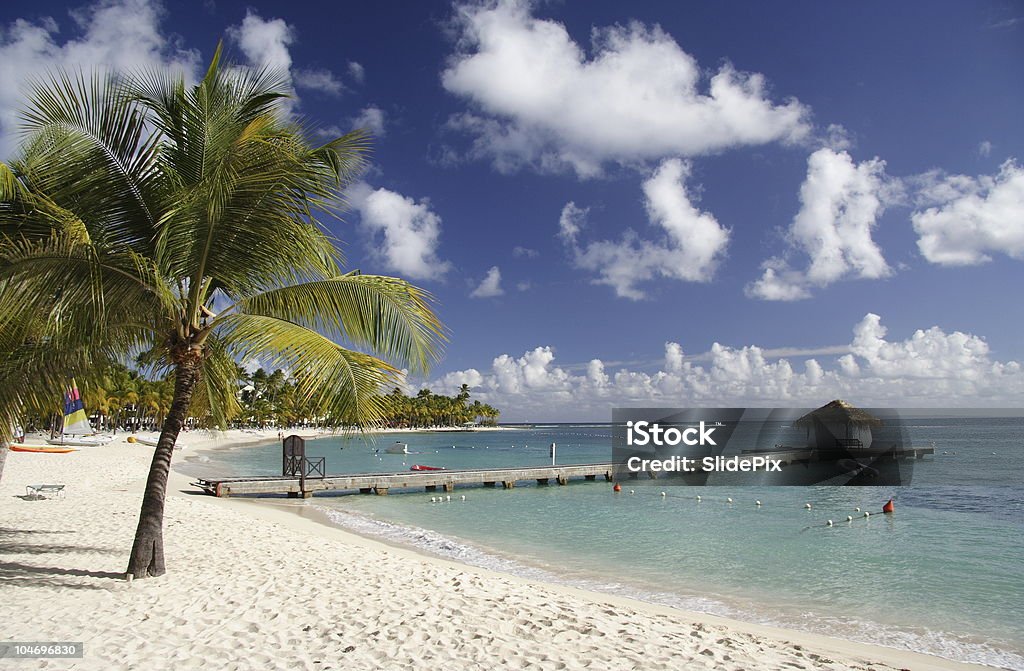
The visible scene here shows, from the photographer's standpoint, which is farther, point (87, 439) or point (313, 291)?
point (87, 439)

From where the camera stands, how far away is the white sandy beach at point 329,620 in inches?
212

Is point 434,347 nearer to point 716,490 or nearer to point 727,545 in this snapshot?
point 727,545

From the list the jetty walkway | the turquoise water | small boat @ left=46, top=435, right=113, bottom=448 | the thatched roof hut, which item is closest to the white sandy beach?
A: the turquoise water

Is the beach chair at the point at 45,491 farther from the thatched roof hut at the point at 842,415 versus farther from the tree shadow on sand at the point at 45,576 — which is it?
the thatched roof hut at the point at 842,415

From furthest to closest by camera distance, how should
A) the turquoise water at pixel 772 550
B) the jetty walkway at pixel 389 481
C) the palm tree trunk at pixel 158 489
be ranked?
the jetty walkway at pixel 389 481 → the turquoise water at pixel 772 550 → the palm tree trunk at pixel 158 489

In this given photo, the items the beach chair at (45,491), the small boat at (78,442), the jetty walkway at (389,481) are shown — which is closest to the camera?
the beach chair at (45,491)

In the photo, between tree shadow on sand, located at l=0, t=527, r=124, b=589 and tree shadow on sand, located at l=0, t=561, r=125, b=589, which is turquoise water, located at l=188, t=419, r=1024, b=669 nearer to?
tree shadow on sand, located at l=0, t=527, r=124, b=589


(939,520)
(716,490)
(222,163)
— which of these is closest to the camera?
(222,163)

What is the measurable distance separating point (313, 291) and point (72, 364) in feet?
10.4

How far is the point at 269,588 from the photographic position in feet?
25.1

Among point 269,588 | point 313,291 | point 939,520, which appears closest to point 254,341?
point 313,291

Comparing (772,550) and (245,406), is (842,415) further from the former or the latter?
(245,406)

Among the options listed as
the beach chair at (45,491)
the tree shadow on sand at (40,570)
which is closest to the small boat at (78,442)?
the beach chair at (45,491)

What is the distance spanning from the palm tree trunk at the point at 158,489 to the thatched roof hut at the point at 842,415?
155 ft
